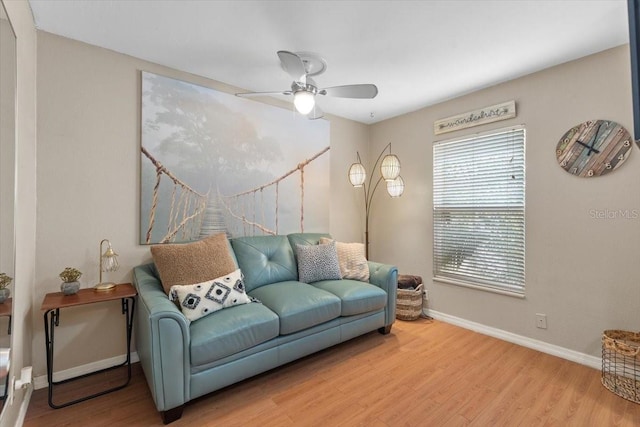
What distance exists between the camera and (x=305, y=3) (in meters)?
1.76

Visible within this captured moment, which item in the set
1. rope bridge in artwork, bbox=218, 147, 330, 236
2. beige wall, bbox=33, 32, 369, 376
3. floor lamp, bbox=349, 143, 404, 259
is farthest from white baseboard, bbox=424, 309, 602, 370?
beige wall, bbox=33, 32, 369, 376

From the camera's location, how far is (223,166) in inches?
111

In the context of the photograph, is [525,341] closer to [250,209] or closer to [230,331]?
[230,331]

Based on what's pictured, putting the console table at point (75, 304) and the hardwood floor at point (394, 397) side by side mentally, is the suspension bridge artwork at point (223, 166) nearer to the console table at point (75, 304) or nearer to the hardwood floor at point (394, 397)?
the console table at point (75, 304)

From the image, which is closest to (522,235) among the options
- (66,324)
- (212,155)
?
(212,155)

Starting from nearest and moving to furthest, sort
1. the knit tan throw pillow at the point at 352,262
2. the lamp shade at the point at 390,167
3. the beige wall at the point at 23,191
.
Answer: the beige wall at the point at 23,191, the knit tan throw pillow at the point at 352,262, the lamp shade at the point at 390,167

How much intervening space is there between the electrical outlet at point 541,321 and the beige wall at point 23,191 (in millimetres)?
3651

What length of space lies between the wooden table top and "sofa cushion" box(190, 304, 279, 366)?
61 centimetres

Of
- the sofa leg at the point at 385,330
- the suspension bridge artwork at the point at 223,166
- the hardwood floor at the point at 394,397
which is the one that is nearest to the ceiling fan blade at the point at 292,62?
the suspension bridge artwork at the point at 223,166

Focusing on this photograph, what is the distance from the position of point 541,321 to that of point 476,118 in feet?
6.75

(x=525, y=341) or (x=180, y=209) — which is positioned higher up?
(x=180, y=209)

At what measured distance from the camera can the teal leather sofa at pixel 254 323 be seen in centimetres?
164

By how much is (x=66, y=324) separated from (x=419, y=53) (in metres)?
3.46

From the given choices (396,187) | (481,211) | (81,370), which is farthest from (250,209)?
(481,211)
